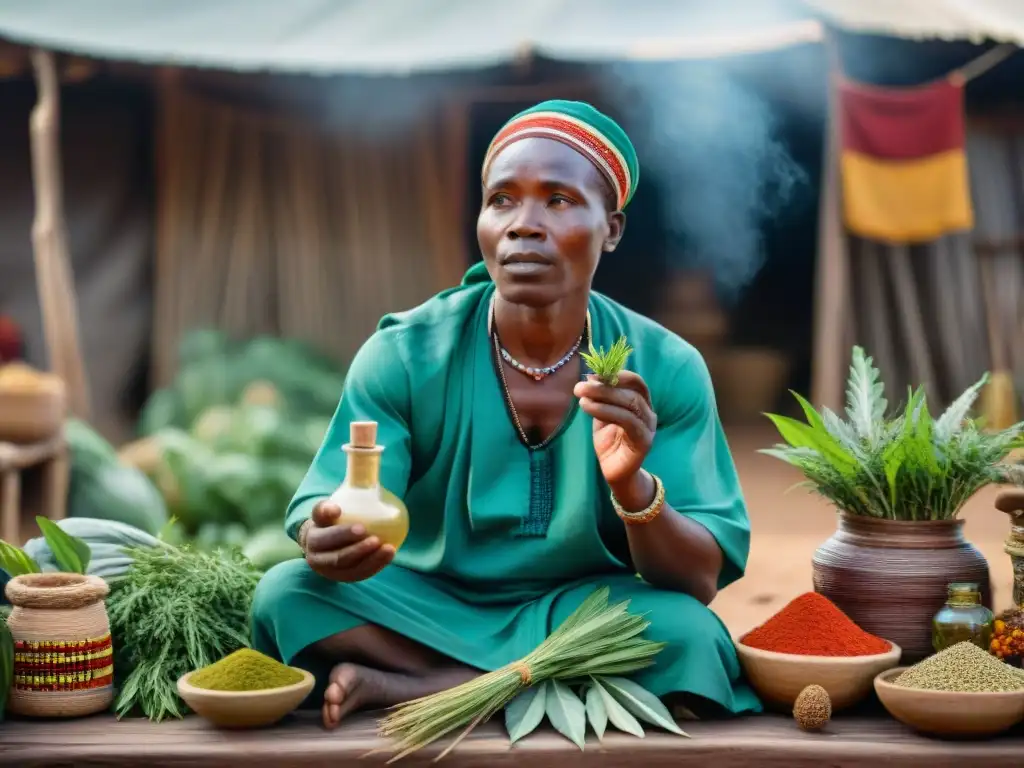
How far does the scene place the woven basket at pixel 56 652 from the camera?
2.91 metres

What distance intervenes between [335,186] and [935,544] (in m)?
6.47

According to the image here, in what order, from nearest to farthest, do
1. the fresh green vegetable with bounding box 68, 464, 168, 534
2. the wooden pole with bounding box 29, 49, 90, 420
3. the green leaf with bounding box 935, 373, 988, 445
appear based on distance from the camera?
the green leaf with bounding box 935, 373, 988, 445 → the fresh green vegetable with bounding box 68, 464, 168, 534 → the wooden pole with bounding box 29, 49, 90, 420

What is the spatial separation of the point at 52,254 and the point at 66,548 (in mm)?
4903

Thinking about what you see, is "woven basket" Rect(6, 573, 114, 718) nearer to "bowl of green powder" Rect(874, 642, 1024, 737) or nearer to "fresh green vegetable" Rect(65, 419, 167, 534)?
"bowl of green powder" Rect(874, 642, 1024, 737)

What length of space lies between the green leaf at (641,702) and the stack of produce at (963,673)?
0.48m

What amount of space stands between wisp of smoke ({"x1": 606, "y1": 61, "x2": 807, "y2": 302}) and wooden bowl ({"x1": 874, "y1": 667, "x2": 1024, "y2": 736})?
649 cm

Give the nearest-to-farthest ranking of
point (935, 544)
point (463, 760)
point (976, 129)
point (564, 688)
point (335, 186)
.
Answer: point (463, 760) → point (564, 688) → point (935, 544) → point (335, 186) → point (976, 129)

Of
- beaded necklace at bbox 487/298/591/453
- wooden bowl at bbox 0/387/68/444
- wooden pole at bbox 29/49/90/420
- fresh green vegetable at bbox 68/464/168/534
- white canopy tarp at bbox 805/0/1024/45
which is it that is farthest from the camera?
white canopy tarp at bbox 805/0/1024/45

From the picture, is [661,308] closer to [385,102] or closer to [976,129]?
[976,129]

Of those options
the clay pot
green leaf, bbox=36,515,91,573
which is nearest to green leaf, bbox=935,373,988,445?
the clay pot

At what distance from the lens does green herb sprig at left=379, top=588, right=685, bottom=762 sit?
9.00 ft

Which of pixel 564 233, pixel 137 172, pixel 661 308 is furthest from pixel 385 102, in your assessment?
pixel 564 233

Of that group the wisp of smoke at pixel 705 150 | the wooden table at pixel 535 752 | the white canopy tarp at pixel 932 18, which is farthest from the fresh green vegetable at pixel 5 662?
the white canopy tarp at pixel 932 18

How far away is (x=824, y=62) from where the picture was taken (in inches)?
356
